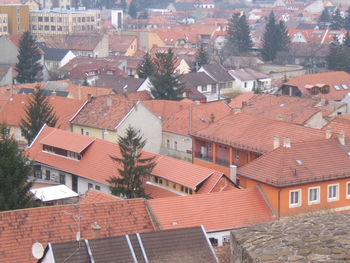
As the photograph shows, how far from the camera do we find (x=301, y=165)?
29516 millimetres

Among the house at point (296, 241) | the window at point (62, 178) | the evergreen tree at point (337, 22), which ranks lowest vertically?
the window at point (62, 178)

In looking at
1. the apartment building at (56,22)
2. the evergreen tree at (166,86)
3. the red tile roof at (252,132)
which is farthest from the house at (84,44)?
the red tile roof at (252,132)

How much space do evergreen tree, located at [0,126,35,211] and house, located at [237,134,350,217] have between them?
8317mm

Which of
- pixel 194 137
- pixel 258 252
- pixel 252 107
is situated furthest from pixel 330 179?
pixel 258 252

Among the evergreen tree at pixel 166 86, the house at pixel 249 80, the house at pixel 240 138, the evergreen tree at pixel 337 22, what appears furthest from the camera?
the evergreen tree at pixel 337 22

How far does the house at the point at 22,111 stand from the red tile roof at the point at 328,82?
19.3 m

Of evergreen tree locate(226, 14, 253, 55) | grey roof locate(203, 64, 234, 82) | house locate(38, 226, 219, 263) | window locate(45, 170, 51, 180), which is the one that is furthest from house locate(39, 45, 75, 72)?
house locate(38, 226, 219, 263)

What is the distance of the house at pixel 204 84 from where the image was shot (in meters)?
67.2

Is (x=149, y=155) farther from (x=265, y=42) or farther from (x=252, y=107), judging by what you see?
(x=265, y=42)

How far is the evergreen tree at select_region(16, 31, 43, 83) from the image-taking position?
7281 centimetres

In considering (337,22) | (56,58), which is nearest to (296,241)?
(56,58)

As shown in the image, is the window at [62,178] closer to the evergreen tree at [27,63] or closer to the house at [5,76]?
the house at [5,76]

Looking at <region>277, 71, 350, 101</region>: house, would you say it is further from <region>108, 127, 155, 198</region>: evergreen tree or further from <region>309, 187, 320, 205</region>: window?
<region>309, 187, 320, 205</region>: window

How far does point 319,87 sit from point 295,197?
109ft
